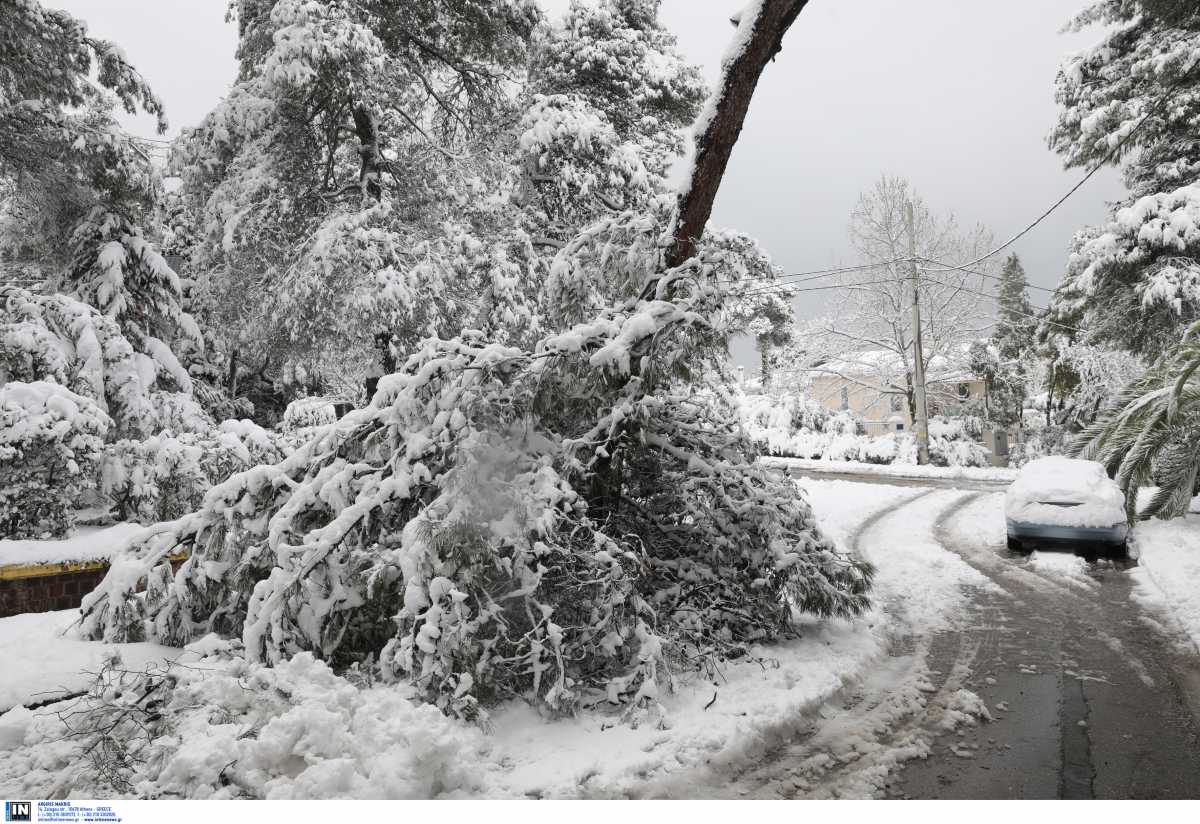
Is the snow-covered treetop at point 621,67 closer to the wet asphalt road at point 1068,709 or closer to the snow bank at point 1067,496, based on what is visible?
the snow bank at point 1067,496

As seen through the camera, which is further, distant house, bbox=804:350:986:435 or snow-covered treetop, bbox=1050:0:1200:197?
distant house, bbox=804:350:986:435

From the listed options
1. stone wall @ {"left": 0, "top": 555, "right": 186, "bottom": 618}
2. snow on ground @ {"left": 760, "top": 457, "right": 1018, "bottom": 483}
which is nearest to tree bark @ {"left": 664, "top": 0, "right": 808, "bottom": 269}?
stone wall @ {"left": 0, "top": 555, "right": 186, "bottom": 618}

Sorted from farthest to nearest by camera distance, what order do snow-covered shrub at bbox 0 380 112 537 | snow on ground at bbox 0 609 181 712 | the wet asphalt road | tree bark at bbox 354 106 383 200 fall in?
tree bark at bbox 354 106 383 200, snow-covered shrub at bbox 0 380 112 537, snow on ground at bbox 0 609 181 712, the wet asphalt road

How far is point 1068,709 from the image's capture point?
3.28m

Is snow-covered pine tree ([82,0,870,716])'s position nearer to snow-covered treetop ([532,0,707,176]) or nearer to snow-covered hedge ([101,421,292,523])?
snow-covered hedge ([101,421,292,523])

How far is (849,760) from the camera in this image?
9.31 feet

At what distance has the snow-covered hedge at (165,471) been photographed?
5.87m

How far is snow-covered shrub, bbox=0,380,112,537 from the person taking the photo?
5.31 metres

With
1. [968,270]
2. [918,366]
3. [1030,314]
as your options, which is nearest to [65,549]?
[968,270]

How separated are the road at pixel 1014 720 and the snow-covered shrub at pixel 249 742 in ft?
3.82

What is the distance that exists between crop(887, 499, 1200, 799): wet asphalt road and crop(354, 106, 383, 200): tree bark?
832cm

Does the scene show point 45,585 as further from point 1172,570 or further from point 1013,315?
point 1013,315

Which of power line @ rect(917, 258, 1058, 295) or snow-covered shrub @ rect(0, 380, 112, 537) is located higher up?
power line @ rect(917, 258, 1058, 295)
